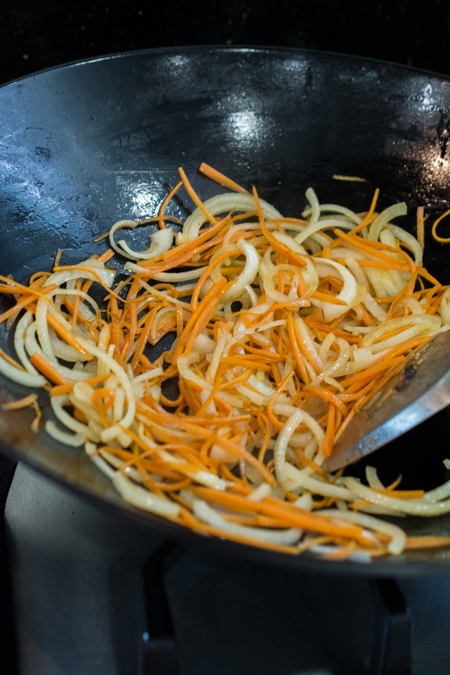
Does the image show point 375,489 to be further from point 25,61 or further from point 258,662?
point 25,61

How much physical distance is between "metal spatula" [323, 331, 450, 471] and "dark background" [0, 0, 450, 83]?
5.93 feet

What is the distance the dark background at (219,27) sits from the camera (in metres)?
2.04

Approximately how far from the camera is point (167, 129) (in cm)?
137

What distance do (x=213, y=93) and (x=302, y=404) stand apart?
3.06ft

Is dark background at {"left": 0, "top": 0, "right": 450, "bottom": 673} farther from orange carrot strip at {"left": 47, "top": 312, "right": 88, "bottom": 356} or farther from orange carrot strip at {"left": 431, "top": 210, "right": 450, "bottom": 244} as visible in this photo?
orange carrot strip at {"left": 47, "top": 312, "right": 88, "bottom": 356}

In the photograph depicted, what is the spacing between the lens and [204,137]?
140cm

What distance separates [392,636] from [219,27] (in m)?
2.32

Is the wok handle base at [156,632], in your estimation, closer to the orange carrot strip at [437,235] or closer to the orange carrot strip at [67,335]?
the orange carrot strip at [67,335]

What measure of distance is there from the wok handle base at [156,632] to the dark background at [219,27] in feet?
7.08

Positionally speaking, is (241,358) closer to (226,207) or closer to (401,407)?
(401,407)

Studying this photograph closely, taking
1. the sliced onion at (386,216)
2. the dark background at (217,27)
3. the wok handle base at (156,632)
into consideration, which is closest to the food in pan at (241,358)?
the sliced onion at (386,216)

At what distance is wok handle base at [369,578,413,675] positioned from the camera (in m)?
0.75

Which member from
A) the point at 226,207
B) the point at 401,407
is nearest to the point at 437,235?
the point at 226,207

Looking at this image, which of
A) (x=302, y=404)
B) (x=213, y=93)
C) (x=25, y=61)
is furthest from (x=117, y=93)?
(x=25, y=61)
